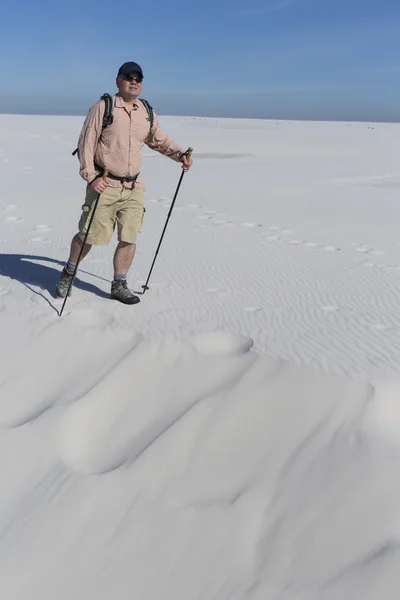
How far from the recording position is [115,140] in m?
3.74

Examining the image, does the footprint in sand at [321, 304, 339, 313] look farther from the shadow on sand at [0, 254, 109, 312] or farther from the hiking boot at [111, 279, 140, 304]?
the shadow on sand at [0, 254, 109, 312]

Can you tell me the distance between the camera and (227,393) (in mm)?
2961

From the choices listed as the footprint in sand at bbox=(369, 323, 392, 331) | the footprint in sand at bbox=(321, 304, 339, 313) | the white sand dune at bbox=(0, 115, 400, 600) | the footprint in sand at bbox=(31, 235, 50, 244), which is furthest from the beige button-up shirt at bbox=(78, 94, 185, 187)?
the footprint in sand at bbox=(31, 235, 50, 244)

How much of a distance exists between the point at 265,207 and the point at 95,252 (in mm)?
3798

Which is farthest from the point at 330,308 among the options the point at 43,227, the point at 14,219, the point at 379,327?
the point at 14,219

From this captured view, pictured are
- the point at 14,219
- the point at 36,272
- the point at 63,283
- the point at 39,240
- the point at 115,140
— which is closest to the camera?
the point at 115,140

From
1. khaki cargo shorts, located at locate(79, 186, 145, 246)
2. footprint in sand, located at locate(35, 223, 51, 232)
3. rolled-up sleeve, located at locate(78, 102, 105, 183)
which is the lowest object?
footprint in sand, located at locate(35, 223, 51, 232)

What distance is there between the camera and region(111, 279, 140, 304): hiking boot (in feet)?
13.7

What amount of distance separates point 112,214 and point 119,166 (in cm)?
36

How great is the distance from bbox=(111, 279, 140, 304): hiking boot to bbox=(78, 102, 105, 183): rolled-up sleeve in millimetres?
854

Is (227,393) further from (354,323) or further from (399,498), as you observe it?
(354,323)

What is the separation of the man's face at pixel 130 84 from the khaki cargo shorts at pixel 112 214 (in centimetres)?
63

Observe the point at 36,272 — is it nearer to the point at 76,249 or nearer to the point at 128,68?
the point at 76,249

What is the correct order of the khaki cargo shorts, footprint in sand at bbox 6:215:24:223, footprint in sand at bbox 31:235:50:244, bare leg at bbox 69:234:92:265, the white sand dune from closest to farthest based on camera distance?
the white sand dune → the khaki cargo shorts → bare leg at bbox 69:234:92:265 → footprint in sand at bbox 31:235:50:244 → footprint in sand at bbox 6:215:24:223
